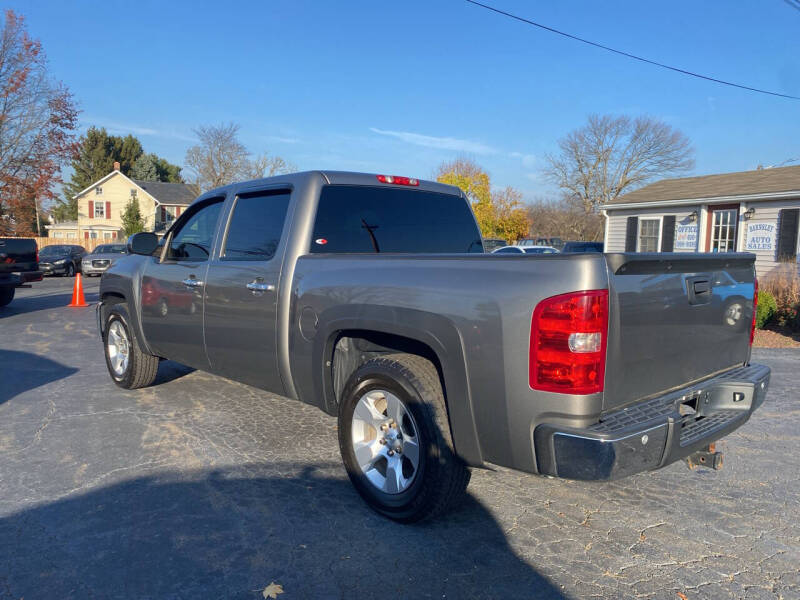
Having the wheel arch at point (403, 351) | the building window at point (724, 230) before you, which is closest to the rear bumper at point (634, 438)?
the wheel arch at point (403, 351)

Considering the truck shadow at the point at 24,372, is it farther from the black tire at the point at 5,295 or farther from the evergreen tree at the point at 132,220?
the evergreen tree at the point at 132,220

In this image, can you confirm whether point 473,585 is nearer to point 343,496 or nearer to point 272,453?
point 343,496

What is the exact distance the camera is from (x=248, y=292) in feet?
13.3

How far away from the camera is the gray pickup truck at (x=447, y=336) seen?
2516 mm

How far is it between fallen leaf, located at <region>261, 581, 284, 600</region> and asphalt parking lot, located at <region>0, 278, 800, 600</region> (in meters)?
0.04

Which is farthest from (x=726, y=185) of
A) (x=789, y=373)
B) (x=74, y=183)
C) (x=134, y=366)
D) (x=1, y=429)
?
(x=74, y=183)

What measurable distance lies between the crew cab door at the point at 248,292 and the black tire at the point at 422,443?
954mm

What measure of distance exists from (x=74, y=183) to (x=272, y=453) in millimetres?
76020

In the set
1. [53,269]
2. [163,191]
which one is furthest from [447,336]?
[163,191]

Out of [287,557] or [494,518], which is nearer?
[287,557]

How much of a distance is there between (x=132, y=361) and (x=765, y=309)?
10.4m

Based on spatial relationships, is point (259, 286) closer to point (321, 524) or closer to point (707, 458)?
point (321, 524)

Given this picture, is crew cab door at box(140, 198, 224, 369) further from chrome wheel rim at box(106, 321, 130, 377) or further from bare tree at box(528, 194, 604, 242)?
bare tree at box(528, 194, 604, 242)

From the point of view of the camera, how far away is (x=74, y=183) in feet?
227
